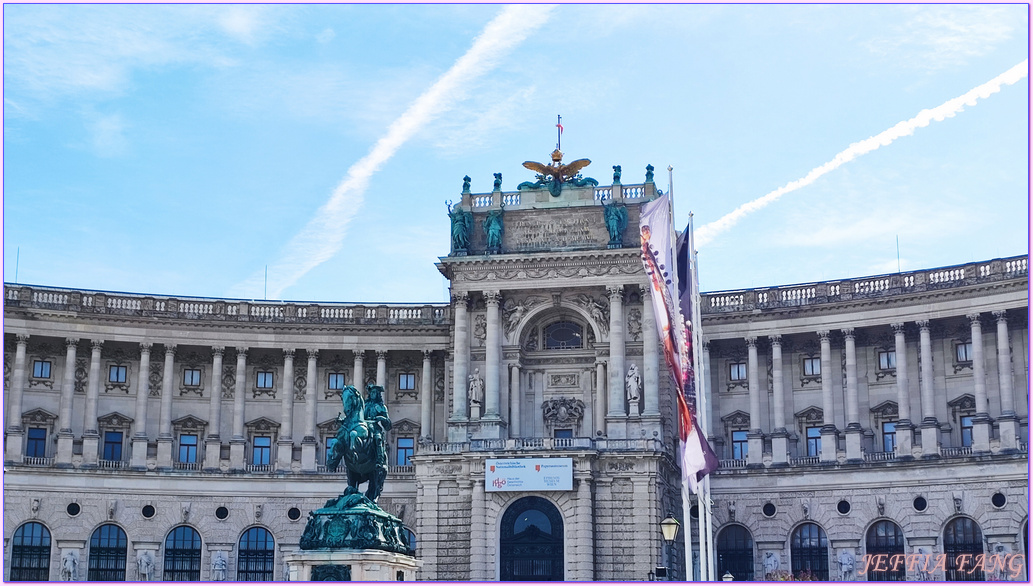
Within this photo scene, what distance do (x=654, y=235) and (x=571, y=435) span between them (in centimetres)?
2774

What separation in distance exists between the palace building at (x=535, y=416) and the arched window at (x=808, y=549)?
12 centimetres

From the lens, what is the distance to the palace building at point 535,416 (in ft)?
218

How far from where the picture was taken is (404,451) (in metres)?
76.6

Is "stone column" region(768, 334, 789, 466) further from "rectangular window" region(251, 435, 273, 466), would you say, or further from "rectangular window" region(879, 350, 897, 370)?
"rectangular window" region(251, 435, 273, 466)

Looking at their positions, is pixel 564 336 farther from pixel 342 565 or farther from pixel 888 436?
pixel 342 565

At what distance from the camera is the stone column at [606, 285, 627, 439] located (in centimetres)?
6881

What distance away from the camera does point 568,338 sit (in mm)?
73938

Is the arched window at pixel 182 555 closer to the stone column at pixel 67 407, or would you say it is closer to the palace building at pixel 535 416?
the palace building at pixel 535 416

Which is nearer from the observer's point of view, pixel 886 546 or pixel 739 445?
pixel 886 546

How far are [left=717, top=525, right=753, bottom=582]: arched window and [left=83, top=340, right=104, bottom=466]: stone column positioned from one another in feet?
116

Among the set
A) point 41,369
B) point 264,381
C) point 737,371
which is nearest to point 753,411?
point 737,371

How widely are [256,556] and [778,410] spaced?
30535mm

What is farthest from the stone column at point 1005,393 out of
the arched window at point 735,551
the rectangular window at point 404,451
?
the rectangular window at point 404,451

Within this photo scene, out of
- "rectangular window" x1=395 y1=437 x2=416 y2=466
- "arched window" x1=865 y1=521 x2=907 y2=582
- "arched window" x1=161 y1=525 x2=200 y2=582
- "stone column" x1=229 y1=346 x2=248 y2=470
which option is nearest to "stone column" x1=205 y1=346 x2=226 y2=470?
"stone column" x1=229 y1=346 x2=248 y2=470
